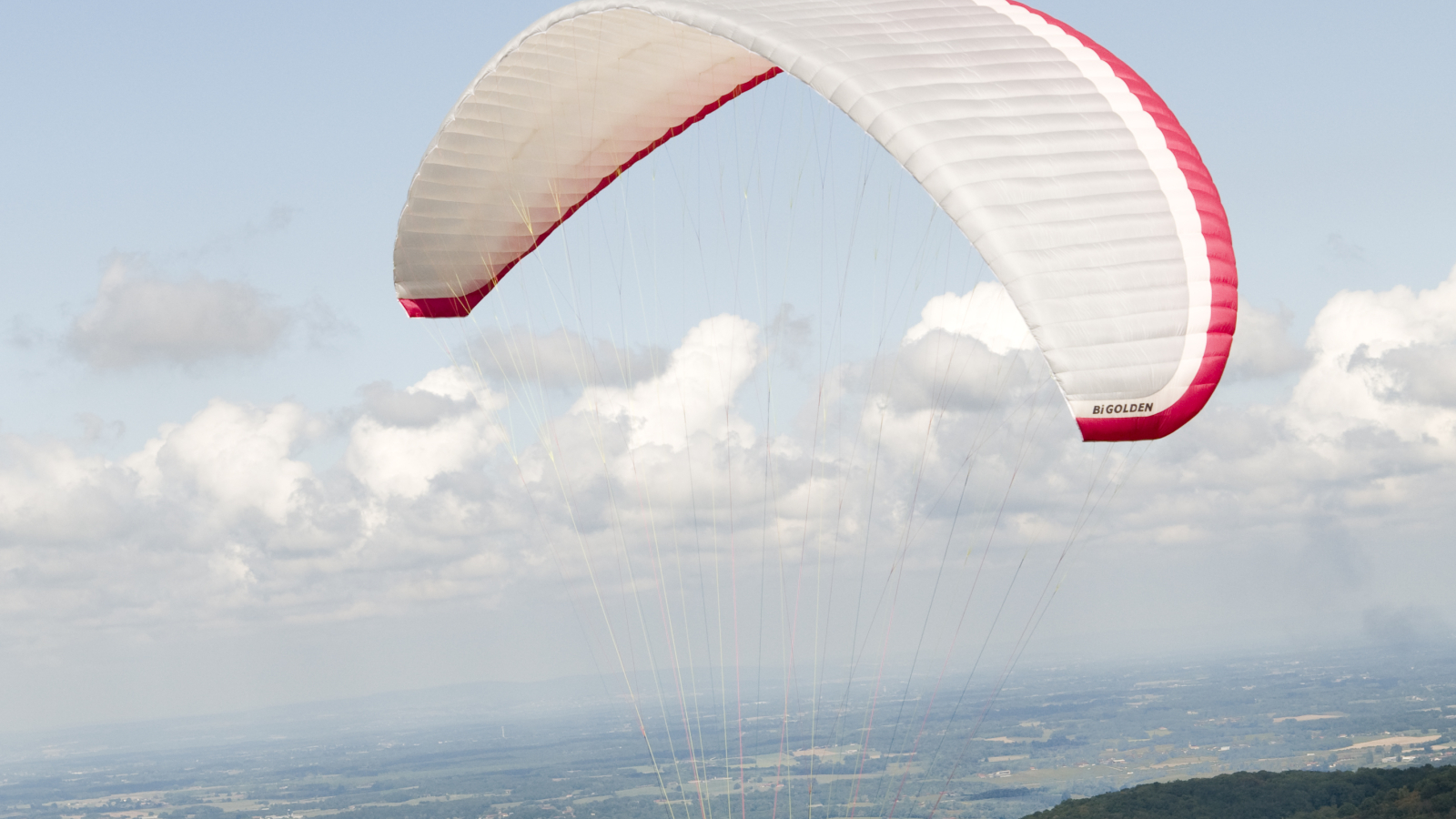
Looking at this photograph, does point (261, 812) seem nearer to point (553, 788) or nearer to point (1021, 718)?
point (553, 788)

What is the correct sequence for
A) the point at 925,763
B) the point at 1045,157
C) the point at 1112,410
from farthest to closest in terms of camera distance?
the point at 925,763, the point at 1045,157, the point at 1112,410

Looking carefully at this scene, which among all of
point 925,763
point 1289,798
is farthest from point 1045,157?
point 925,763

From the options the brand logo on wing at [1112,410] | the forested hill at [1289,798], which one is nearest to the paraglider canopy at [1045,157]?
the brand logo on wing at [1112,410]

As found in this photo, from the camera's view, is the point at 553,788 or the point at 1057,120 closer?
the point at 1057,120

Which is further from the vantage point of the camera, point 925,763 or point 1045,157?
point 925,763

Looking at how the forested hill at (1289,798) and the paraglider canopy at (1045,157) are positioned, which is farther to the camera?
the forested hill at (1289,798)

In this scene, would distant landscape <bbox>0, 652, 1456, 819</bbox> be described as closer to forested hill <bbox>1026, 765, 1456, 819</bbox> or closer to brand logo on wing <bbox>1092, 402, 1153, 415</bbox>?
forested hill <bbox>1026, 765, 1456, 819</bbox>

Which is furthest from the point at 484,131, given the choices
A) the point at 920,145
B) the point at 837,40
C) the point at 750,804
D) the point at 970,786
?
the point at 970,786

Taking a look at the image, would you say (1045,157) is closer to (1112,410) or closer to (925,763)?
(1112,410)

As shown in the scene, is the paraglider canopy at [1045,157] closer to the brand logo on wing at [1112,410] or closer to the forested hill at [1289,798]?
the brand logo on wing at [1112,410]
